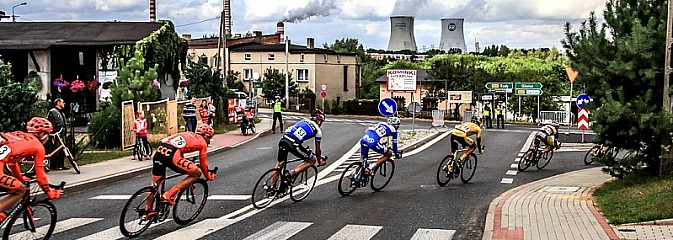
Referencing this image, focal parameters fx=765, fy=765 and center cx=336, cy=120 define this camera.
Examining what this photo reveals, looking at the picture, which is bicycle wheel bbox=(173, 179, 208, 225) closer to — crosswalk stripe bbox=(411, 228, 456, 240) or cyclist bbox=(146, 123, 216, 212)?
cyclist bbox=(146, 123, 216, 212)

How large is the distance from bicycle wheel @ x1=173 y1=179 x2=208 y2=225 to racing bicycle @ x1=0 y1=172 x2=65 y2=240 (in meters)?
1.75

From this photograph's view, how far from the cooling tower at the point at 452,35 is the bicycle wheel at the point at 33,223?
361 ft

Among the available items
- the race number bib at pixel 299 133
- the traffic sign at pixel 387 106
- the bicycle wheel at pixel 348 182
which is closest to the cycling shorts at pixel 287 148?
the race number bib at pixel 299 133

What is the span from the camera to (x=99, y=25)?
38.8m

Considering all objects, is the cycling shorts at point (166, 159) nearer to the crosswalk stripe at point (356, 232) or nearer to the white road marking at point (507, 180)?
the crosswalk stripe at point (356, 232)

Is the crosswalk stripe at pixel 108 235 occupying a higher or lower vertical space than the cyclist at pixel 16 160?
lower

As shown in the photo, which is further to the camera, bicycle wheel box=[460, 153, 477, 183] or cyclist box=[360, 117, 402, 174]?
bicycle wheel box=[460, 153, 477, 183]

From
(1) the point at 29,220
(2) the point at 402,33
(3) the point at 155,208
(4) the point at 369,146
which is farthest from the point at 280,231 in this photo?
(2) the point at 402,33

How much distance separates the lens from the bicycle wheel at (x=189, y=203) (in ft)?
35.9

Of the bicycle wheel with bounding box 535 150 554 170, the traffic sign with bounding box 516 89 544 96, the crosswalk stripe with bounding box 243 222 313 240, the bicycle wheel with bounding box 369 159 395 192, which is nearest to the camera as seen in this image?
the crosswalk stripe with bounding box 243 222 313 240

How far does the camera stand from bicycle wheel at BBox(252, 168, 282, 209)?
1275 centimetres

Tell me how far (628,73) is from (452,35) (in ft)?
357

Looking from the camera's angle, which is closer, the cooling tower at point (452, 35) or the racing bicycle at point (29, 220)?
the racing bicycle at point (29, 220)

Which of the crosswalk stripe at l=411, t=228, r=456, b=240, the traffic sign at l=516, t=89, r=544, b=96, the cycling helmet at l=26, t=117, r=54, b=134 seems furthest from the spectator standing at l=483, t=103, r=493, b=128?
the cycling helmet at l=26, t=117, r=54, b=134
